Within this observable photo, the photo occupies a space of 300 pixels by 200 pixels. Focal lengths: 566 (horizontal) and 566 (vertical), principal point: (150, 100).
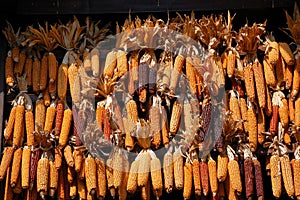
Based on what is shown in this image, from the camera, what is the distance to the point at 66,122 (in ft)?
17.6

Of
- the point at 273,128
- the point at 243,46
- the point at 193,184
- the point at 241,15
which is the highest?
the point at 241,15

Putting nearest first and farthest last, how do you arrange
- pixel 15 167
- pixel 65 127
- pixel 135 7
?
pixel 15 167, pixel 65 127, pixel 135 7

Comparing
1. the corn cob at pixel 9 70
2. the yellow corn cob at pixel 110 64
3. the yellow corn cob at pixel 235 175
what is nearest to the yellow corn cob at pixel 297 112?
the yellow corn cob at pixel 235 175

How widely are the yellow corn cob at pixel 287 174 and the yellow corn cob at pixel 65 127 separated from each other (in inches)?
78.9

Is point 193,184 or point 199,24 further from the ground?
point 199,24

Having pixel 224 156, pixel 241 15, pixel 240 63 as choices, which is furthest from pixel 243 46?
pixel 224 156

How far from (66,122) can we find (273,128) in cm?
196

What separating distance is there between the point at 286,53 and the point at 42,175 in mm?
2654

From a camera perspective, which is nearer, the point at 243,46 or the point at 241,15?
the point at 243,46

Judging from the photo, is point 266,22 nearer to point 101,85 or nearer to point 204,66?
point 204,66

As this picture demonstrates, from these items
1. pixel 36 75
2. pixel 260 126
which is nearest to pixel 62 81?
pixel 36 75

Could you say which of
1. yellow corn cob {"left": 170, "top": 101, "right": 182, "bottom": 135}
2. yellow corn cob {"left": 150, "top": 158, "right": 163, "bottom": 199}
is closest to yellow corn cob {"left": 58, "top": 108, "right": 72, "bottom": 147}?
yellow corn cob {"left": 150, "top": 158, "right": 163, "bottom": 199}

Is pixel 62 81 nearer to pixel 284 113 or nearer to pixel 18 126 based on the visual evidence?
pixel 18 126

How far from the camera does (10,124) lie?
538 centimetres
